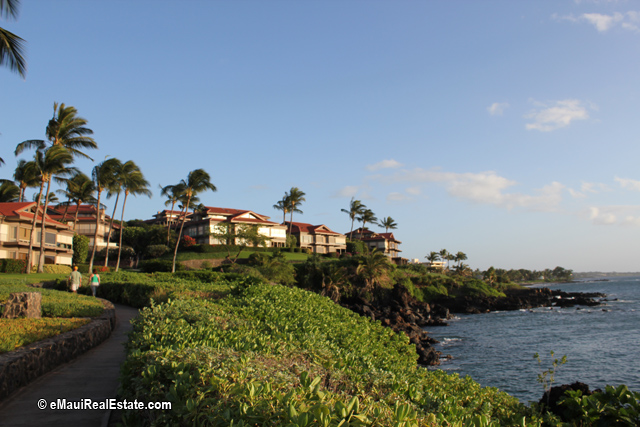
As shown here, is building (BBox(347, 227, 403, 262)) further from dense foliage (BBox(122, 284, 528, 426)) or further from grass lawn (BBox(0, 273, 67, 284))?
dense foliage (BBox(122, 284, 528, 426))

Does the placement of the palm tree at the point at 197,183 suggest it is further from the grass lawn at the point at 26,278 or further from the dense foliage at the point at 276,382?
the dense foliage at the point at 276,382

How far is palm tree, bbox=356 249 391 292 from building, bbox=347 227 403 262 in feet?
149

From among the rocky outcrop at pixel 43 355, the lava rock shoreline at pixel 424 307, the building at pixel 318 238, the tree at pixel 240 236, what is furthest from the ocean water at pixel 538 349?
the building at pixel 318 238

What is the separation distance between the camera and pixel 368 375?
5945 millimetres

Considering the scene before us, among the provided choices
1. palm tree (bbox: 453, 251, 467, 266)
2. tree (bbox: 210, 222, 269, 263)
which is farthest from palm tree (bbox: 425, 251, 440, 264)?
tree (bbox: 210, 222, 269, 263)

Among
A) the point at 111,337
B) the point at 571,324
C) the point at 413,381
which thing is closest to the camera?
the point at 413,381

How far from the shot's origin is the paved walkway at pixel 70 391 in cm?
607

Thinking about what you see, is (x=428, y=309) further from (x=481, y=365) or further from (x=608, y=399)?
(x=608, y=399)

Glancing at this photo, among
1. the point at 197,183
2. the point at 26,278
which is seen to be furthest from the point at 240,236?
the point at 26,278

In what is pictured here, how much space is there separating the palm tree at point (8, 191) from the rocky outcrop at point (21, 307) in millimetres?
58377

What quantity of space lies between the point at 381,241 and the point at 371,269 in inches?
2102

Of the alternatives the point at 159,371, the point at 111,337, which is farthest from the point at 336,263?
the point at 159,371

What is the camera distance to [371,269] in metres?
53.0

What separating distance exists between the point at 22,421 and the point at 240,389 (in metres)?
4.43
